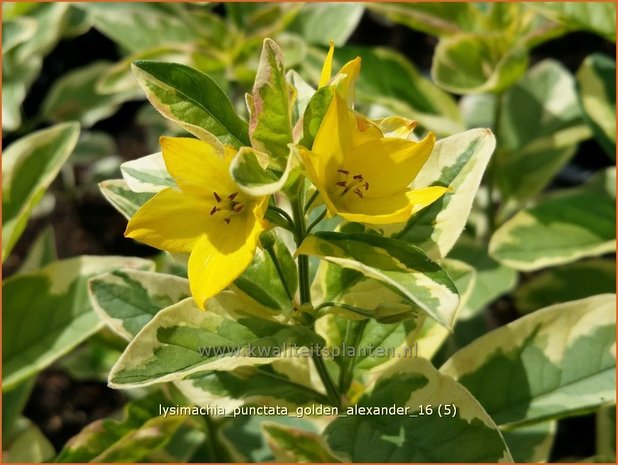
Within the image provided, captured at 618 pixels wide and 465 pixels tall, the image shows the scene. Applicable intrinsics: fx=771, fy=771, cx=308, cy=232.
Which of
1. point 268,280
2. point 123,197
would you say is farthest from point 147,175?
point 268,280

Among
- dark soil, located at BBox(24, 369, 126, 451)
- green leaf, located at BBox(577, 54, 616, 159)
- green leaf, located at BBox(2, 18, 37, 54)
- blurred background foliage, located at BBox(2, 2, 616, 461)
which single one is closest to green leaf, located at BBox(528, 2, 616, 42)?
blurred background foliage, located at BBox(2, 2, 616, 461)

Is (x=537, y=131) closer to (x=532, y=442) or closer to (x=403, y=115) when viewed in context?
(x=403, y=115)

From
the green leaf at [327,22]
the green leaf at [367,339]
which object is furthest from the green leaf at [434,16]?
the green leaf at [367,339]

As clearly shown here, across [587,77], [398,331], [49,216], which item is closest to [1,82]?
[49,216]

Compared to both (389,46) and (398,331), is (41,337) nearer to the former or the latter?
(398,331)

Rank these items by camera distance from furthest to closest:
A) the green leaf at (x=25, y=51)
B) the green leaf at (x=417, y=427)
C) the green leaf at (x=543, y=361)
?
the green leaf at (x=25, y=51)
the green leaf at (x=543, y=361)
the green leaf at (x=417, y=427)

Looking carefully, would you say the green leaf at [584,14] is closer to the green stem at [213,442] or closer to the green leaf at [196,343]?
the green leaf at [196,343]

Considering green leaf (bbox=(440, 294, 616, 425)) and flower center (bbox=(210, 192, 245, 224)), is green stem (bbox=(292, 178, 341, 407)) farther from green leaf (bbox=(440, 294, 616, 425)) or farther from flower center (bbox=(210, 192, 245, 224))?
green leaf (bbox=(440, 294, 616, 425))
